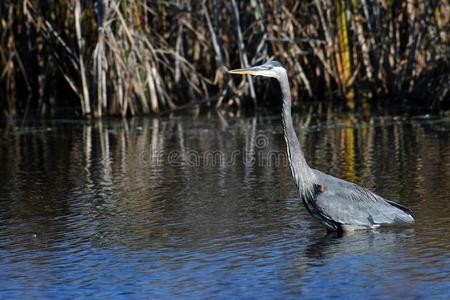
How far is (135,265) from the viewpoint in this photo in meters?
5.80

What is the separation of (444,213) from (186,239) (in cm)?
187

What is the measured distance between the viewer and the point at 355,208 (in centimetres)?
651

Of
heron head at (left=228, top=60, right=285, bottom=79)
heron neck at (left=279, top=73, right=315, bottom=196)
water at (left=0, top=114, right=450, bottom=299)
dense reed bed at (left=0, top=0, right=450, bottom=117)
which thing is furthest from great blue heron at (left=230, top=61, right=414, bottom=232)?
dense reed bed at (left=0, top=0, right=450, bottom=117)

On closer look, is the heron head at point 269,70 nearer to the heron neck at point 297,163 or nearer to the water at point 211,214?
the heron neck at point 297,163

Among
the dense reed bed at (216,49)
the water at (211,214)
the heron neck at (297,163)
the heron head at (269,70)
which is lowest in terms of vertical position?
the water at (211,214)

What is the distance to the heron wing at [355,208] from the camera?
6.43m

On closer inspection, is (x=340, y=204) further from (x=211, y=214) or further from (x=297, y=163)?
(x=211, y=214)

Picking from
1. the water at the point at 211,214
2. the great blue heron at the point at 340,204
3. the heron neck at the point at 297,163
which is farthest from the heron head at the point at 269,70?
the water at the point at 211,214

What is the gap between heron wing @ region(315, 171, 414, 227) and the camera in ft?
21.1

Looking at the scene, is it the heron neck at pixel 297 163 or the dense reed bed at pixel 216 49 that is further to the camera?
the dense reed bed at pixel 216 49

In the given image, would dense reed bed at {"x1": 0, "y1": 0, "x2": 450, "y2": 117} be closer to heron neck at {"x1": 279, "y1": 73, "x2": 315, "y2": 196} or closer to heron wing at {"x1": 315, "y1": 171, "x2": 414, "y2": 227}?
heron neck at {"x1": 279, "y1": 73, "x2": 315, "y2": 196}

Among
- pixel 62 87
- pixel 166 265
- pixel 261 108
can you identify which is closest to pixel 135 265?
pixel 166 265

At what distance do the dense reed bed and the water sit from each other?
105cm

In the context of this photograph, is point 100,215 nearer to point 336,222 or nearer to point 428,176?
point 336,222
